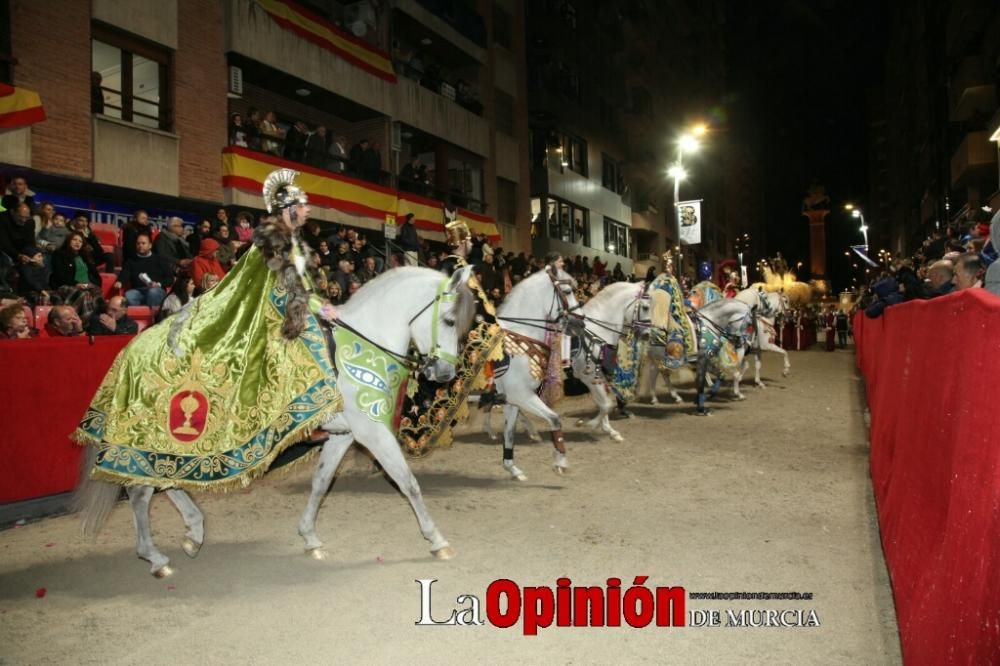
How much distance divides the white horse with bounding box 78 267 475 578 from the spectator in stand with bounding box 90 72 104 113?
11.4m

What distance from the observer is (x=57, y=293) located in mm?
8672

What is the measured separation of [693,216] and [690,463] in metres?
20.3

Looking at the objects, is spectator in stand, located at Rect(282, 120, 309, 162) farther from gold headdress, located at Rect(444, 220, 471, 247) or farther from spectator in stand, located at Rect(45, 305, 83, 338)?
gold headdress, located at Rect(444, 220, 471, 247)

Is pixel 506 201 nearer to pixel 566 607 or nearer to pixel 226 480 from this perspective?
pixel 226 480

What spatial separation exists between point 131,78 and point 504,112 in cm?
1784

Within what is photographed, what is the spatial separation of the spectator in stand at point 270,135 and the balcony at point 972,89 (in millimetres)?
27624

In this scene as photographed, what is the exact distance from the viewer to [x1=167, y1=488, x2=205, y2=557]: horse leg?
205 inches

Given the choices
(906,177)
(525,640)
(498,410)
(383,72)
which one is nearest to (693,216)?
(383,72)

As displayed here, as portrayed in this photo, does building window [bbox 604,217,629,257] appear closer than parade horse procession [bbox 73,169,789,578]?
No

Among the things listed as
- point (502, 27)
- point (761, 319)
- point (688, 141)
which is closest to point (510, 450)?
point (761, 319)

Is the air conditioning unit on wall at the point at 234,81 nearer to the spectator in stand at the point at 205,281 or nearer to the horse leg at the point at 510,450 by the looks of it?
the spectator in stand at the point at 205,281

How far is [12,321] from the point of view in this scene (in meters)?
6.72

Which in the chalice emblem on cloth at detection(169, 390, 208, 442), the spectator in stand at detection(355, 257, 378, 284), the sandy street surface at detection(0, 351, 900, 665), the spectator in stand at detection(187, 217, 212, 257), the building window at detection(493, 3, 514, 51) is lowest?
the sandy street surface at detection(0, 351, 900, 665)

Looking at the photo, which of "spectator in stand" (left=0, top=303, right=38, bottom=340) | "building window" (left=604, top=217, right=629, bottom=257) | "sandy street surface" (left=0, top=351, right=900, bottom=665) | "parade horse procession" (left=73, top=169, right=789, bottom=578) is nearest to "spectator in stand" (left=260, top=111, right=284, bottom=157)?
"spectator in stand" (left=0, top=303, right=38, bottom=340)
